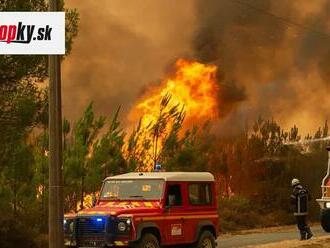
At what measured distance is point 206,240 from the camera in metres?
16.7

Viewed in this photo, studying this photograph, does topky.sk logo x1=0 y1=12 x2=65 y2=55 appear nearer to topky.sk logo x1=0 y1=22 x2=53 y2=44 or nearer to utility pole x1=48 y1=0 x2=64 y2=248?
topky.sk logo x1=0 y1=22 x2=53 y2=44

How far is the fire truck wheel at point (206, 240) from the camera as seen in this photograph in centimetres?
1645

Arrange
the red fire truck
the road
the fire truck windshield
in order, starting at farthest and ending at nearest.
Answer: the road → the fire truck windshield → the red fire truck

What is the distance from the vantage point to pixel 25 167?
70.6 ft

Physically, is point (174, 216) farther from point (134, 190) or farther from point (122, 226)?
point (122, 226)

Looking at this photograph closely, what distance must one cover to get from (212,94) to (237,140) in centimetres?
873

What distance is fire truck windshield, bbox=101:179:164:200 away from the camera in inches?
613

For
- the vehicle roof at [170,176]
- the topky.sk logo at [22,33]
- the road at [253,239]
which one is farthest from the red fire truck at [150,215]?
the road at [253,239]

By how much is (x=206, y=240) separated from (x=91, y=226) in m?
3.26

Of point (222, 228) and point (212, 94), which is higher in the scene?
point (212, 94)

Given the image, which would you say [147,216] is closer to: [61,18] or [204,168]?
[61,18]

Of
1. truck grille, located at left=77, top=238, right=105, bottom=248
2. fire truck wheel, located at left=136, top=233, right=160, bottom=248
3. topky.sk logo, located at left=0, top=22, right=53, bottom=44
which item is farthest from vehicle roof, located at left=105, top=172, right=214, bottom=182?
topky.sk logo, located at left=0, top=22, right=53, bottom=44

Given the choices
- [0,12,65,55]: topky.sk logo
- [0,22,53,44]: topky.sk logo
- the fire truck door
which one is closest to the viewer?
[0,12,65,55]: topky.sk logo

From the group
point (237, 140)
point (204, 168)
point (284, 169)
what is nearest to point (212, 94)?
point (237, 140)
